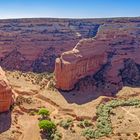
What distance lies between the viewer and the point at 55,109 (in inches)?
3228

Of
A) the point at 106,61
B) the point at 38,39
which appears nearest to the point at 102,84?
the point at 106,61

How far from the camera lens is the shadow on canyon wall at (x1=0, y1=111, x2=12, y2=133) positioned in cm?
6956

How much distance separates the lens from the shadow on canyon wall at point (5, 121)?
6956 centimetres

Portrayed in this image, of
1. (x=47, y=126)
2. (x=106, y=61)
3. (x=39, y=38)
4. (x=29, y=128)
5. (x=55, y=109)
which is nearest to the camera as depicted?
(x=47, y=126)

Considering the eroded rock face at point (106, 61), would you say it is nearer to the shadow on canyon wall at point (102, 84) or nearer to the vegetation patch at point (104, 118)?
the shadow on canyon wall at point (102, 84)

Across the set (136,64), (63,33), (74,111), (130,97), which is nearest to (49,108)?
(74,111)

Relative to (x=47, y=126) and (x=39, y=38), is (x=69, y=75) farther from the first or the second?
(x=39, y=38)

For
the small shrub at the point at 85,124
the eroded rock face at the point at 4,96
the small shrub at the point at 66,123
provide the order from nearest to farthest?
the eroded rock face at the point at 4,96 < the small shrub at the point at 66,123 < the small shrub at the point at 85,124

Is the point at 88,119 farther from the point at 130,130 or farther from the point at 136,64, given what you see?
the point at 136,64

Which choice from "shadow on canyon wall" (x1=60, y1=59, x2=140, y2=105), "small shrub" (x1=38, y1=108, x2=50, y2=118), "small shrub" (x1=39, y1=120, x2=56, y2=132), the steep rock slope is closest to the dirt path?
"small shrub" (x1=39, y1=120, x2=56, y2=132)

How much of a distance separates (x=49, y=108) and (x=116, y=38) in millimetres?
27112

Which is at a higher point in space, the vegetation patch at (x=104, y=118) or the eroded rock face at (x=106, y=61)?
the eroded rock face at (x=106, y=61)

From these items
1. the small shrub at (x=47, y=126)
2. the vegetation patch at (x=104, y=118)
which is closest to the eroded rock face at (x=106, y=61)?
the vegetation patch at (x=104, y=118)

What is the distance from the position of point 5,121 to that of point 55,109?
13123 millimetres
